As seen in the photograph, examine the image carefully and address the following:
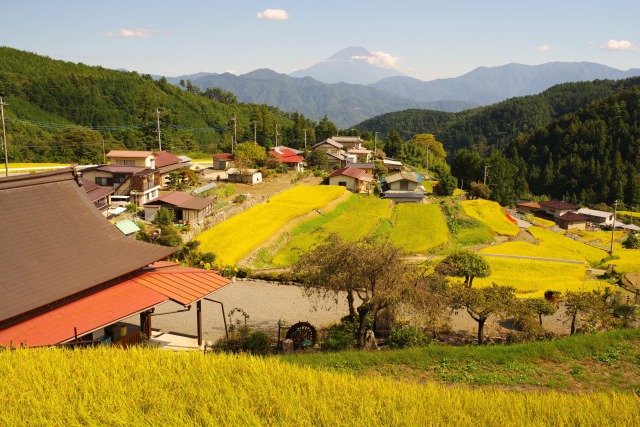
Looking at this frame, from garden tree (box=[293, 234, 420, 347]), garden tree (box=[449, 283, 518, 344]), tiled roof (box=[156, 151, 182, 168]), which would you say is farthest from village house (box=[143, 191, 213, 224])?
garden tree (box=[449, 283, 518, 344])

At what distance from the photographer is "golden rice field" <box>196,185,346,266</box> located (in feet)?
94.6

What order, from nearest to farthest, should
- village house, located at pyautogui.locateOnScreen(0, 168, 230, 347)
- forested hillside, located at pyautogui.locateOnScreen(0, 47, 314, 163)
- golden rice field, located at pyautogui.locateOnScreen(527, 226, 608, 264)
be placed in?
village house, located at pyautogui.locateOnScreen(0, 168, 230, 347) → golden rice field, located at pyautogui.locateOnScreen(527, 226, 608, 264) → forested hillside, located at pyautogui.locateOnScreen(0, 47, 314, 163)

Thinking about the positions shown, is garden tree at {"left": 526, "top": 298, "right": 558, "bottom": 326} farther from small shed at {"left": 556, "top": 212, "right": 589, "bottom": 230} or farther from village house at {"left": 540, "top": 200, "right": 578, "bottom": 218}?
village house at {"left": 540, "top": 200, "right": 578, "bottom": 218}

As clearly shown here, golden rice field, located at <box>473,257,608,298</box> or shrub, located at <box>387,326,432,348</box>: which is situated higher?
shrub, located at <box>387,326,432,348</box>

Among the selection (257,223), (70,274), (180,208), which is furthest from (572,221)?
(70,274)

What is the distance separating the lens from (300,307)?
2134 centimetres

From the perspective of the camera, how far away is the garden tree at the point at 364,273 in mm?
15594

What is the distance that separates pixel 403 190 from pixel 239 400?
47020 mm

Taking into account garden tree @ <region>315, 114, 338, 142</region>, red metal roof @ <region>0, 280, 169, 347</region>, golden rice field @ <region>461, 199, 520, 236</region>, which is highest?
garden tree @ <region>315, 114, 338, 142</region>

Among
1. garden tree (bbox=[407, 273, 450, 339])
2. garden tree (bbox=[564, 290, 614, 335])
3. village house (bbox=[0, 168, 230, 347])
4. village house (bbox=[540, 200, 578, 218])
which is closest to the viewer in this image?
village house (bbox=[0, 168, 230, 347])

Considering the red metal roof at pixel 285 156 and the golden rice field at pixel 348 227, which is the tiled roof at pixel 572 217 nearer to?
the golden rice field at pixel 348 227

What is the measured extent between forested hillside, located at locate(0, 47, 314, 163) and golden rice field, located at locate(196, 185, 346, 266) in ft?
94.5

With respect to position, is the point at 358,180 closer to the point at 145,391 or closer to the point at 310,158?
the point at 310,158

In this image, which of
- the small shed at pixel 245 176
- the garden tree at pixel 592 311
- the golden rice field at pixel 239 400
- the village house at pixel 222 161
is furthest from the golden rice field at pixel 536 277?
the village house at pixel 222 161
